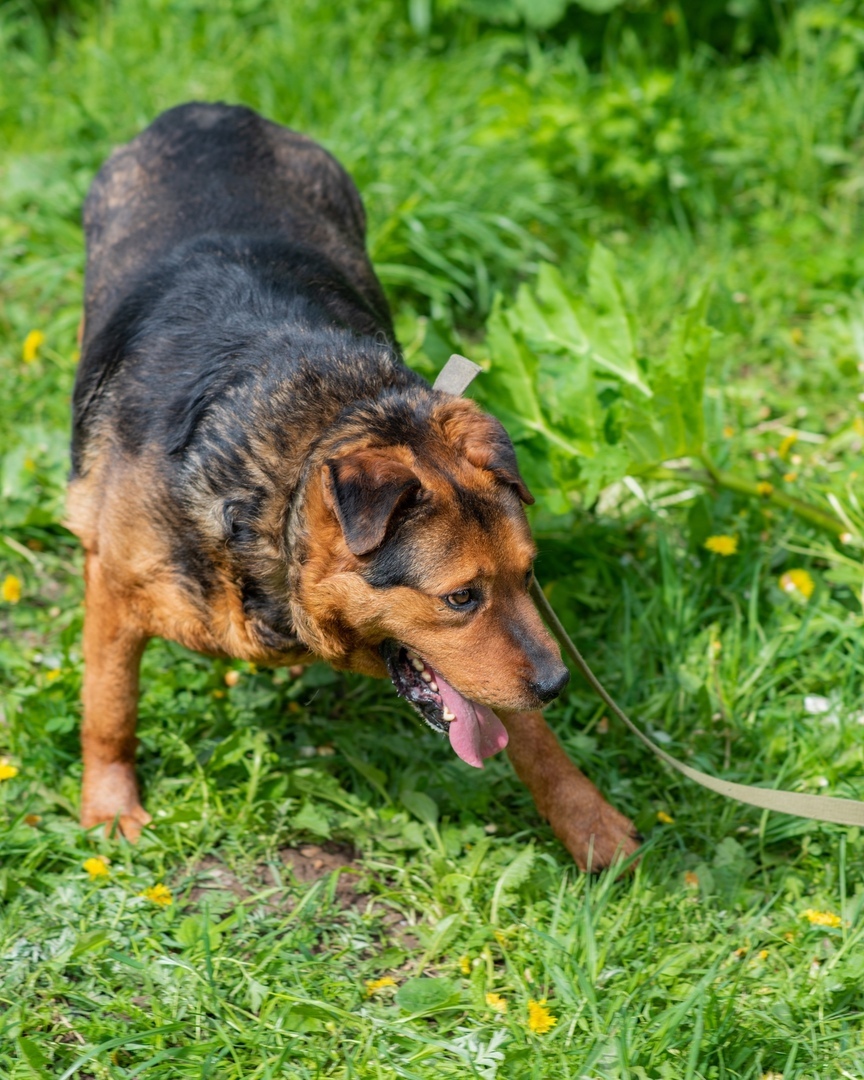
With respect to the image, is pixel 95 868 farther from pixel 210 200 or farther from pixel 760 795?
pixel 210 200

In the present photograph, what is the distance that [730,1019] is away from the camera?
3426 mm

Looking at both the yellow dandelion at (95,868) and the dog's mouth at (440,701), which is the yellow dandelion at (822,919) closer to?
the dog's mouth at (440,701)

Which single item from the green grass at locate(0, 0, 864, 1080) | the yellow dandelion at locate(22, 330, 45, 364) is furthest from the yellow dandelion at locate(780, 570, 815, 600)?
the yellow dandelion at locate(22, 330, 45, 364)

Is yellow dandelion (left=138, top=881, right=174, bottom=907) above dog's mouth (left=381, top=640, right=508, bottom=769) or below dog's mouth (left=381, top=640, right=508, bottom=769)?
below

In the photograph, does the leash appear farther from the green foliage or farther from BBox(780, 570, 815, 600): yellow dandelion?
BBox(780, 570, 815, 600): yellow dandelion

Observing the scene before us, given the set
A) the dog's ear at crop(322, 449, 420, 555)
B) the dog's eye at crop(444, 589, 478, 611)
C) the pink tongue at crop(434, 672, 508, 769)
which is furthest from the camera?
the pink tongue at crop(434, 672, 508, 769)

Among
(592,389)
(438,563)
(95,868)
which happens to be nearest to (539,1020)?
(438,563)

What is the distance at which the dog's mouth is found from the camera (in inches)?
144

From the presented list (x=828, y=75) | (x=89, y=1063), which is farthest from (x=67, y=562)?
(x=828, y=75)

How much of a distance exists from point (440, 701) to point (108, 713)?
126 cm

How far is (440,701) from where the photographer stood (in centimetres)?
367

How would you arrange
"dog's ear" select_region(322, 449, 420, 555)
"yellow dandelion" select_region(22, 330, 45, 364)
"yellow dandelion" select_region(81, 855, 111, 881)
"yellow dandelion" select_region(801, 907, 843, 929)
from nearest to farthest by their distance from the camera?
"dog's ear" select_region(322, 449, 420, 555) < "yellow dandelion" select_region(801, 907, 843, 929) < "yellow dandelion" select_region(81, 855, 111, 881) < "yellow dandelion" select_region(22, 330, 45, 364)

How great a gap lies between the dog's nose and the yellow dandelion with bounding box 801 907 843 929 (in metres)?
1.21

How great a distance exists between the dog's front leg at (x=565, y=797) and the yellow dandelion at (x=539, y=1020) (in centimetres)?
63
